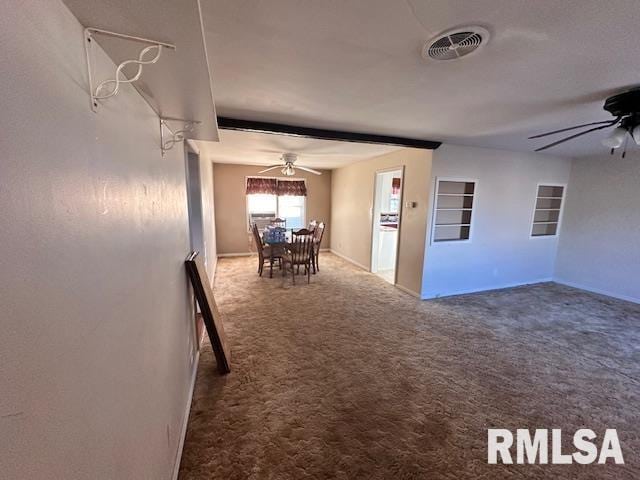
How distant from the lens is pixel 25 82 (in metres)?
0.49

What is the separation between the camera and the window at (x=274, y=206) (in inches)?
259

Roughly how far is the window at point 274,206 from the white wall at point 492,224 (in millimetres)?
3872

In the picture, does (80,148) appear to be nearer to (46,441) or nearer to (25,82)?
(25,82)

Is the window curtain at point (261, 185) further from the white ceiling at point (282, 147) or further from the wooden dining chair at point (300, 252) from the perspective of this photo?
the wooden dining chair at point (300, 252)

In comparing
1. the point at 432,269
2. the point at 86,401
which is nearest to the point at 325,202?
the point at 432,269

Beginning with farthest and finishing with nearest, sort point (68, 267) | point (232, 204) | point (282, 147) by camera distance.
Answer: point (232, 204) < point (282, 147) < point (68, 267)

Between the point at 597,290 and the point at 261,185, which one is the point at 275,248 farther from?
the point at 597,290

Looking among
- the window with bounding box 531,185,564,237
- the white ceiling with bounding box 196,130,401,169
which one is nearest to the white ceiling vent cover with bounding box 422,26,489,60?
the white ceiling with bounding box 196,130,401,169

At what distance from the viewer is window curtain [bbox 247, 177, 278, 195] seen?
21.1ft

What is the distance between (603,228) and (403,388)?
15.8 ft

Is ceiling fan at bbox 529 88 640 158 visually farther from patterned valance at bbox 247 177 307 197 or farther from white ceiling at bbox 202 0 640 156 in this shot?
patterned valance at bbox 247 177 307 197

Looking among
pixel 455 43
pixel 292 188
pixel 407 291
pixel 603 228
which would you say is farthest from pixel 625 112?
pixel 292 188

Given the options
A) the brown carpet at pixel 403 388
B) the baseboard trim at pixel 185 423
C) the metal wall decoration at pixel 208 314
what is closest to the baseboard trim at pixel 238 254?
the brown carpet at pixel 403 388

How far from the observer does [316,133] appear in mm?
3018
